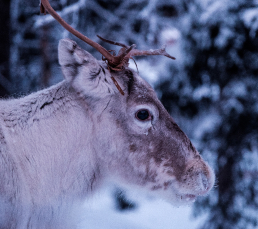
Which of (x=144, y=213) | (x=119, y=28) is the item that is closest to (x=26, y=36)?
(x=119, y=28)

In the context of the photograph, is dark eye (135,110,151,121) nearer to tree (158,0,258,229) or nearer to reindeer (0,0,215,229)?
reindeer (0,0,215,229)

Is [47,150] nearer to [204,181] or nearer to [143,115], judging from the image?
[143,115]

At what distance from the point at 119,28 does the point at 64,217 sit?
17.6 ft

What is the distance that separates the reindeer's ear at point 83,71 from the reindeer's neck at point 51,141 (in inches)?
5.6

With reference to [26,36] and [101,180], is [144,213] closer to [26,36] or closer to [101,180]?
[101,180]

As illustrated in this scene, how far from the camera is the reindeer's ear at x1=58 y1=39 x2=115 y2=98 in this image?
6.39 feet

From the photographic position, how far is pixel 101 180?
2295 mm

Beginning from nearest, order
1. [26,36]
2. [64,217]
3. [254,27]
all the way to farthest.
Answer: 1. [64,217]
2. [254,27]
3. [26,36]

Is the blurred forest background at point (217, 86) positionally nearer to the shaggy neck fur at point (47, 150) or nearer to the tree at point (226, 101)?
the tree at point (226, 101)

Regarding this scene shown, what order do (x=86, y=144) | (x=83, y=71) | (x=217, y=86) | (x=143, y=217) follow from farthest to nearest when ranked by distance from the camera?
(x=143, y=217) → (x=217, y=86) → (x=86, y=144) → (x=83, y=71)

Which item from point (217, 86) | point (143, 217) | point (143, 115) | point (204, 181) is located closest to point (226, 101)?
point (217, 86)

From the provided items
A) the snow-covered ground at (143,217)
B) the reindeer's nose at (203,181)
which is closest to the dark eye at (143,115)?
the reindeer's nose at (203,181)

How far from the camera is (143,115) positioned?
7.30 ft

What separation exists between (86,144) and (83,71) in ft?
1.84
